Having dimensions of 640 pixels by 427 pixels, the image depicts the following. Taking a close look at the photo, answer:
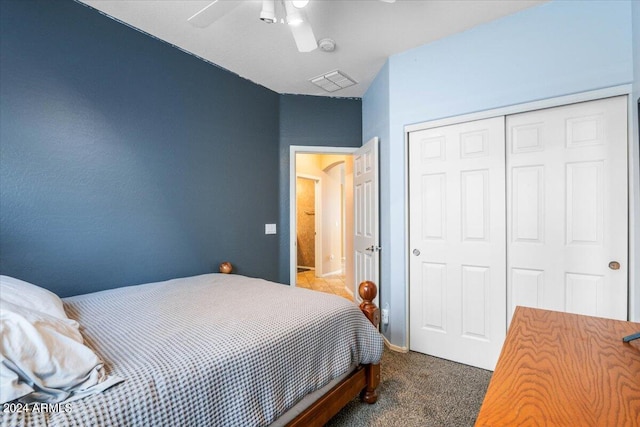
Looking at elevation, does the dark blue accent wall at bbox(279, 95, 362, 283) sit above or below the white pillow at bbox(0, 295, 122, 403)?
above

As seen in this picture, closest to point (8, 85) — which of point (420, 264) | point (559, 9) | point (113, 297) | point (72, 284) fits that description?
point (72, 284)

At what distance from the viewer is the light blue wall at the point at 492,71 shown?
5.95 ft

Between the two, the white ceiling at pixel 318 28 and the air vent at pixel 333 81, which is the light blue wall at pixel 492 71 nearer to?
the white ceiling at pixel 318 28

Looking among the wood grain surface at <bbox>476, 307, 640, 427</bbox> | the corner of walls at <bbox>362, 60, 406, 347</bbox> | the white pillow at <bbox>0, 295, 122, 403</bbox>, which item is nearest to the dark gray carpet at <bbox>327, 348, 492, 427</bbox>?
the corner of walls at <bbox>362, 60, 406, 347</bbox>

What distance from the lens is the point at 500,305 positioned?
2145mm

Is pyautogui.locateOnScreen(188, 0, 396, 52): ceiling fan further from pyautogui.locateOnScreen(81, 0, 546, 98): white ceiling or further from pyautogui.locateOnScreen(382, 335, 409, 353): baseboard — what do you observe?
pyautogui.locateOnScreen(382, 335, 409, 353): baseboard

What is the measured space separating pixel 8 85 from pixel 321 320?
2.21 metres

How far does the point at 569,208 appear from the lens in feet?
6.31

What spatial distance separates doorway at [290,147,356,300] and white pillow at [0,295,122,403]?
12.8ft

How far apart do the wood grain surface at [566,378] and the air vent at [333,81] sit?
8.81ft

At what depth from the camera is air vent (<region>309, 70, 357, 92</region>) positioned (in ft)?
9.61

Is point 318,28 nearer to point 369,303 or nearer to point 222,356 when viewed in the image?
point 369,303

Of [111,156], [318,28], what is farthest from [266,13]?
[111,156]

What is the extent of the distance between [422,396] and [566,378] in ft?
4.64
